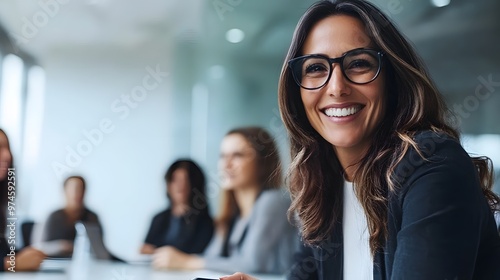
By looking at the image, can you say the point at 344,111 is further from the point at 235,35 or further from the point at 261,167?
the point at 235,35

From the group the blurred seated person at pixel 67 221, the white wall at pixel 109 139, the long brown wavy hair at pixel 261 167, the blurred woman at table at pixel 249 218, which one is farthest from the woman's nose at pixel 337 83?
the blurred seated person at pixel 67 221

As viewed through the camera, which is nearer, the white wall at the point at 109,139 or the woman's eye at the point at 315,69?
the woman's eye at the point at 315,69

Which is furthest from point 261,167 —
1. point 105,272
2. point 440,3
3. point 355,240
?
point 355,240

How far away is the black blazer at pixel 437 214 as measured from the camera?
1.87 feet

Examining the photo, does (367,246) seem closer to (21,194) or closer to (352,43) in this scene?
(352,43)

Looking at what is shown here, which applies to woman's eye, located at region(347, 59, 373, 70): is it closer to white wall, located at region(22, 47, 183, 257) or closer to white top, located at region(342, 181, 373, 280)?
white top, located at region(342, 181, 373, 280)

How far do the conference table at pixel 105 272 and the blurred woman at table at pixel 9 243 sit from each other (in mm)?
35

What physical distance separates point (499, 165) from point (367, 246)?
1685 mm

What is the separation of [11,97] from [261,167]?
1.13 m

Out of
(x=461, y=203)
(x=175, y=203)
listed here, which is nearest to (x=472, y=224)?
(x=461, y=203)

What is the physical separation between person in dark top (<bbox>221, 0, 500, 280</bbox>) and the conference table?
4.45 ft

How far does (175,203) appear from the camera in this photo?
2275 mm

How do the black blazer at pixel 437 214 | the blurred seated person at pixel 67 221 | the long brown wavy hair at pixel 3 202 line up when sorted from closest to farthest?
the black blazer at pixel 437 214 → the long brown wavy hair at pixel 3 202 → the blurred seated person at pixel 67 221

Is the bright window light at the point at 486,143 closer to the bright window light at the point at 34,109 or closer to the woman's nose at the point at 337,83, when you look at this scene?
the woman's nose at the point at 337,83
